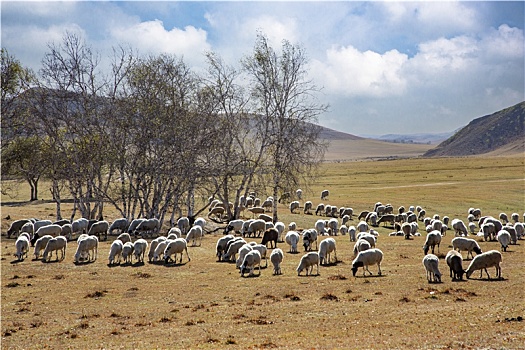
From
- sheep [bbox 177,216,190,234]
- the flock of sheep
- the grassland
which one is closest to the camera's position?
the grassland

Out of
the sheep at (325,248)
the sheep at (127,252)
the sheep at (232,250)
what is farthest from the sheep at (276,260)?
the sheep at (127,252)

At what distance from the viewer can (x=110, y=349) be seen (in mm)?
12086

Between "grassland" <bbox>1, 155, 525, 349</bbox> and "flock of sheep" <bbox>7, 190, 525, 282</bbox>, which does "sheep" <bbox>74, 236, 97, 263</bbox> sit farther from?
"grassland" <bbox>1, 155, 525, 349</bbox>

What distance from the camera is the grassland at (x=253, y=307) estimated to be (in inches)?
484

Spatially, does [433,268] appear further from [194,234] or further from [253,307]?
[194,234]

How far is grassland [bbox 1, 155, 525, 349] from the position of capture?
1229cm

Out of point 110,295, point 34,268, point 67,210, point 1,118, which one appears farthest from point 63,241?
point 67,210

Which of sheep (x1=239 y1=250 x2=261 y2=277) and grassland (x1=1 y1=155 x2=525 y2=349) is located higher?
sheep (x1=239 y1=250 x2=261 y2=277)

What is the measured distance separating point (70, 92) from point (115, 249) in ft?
63.3

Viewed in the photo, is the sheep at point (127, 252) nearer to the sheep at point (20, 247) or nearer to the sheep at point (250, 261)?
the sheep at point (20, 247)

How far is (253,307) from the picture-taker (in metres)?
15.9

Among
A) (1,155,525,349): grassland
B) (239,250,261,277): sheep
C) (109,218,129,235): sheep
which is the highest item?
(109,218,129,235): sheep

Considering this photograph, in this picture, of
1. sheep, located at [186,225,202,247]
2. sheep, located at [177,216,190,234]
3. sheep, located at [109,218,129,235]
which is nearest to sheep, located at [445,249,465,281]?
sheep, located at [186,225,202,247]

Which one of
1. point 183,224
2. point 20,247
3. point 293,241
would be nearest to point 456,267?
point 293,241
